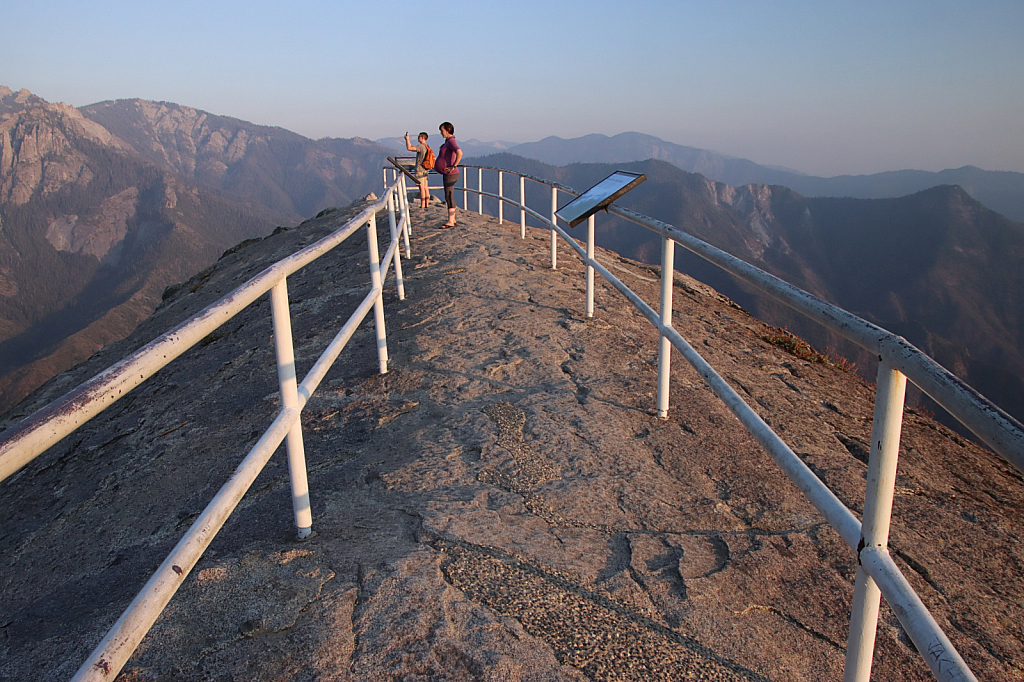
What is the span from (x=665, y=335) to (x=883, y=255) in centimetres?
17037

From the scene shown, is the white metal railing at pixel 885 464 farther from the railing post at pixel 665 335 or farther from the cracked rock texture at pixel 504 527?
the railing post at pixel 665 335

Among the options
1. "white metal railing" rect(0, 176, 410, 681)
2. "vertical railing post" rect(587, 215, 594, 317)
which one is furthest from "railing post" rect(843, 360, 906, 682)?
"vertical railing post" rect(587, 215, 594, 317)

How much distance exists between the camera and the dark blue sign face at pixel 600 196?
398 cm

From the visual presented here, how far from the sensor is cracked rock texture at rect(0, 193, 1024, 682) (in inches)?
75.5

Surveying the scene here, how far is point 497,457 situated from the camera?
3.19 metres

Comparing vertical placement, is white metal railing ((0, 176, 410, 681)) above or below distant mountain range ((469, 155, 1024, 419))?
above

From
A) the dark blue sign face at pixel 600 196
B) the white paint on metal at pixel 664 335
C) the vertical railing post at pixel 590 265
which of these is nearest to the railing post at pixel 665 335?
the white paint on metal at pixel 664 335

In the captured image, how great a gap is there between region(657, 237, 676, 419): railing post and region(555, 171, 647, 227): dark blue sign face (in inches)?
25.1

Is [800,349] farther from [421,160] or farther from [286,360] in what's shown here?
[421,160]

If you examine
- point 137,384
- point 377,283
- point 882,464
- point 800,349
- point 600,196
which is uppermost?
point 600,196

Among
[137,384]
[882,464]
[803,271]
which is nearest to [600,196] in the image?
[882,464]

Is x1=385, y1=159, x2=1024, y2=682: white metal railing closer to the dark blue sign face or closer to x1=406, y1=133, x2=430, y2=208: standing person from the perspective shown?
the dark blue sign face

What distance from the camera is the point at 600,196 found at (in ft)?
13.5

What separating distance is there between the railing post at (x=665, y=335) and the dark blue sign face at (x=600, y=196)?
0.64 metres
